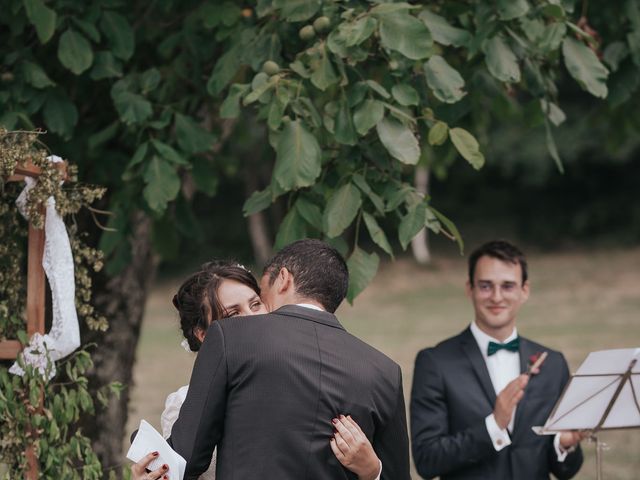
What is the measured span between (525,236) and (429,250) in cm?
322

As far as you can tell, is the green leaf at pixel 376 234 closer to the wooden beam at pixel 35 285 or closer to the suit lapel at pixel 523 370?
the suit lapel at pixel 523 370

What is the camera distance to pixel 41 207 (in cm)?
392

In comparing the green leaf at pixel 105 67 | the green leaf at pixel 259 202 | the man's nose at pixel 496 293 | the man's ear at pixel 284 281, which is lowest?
the man's nose at pixel 496 293

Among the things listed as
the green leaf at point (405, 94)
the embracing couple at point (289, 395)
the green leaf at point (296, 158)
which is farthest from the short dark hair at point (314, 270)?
the green leaf at point (405, 94)

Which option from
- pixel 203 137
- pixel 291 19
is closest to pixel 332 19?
pixel 291 19

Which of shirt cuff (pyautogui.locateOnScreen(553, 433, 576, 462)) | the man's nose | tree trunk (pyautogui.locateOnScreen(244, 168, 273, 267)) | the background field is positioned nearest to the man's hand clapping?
shirt cuff (pyautogui.locateOnScreen(553, 433, 576, 462))

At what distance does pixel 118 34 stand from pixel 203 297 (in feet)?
6.43

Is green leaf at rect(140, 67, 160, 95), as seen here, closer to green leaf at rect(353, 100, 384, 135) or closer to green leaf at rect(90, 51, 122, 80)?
green leaf at rect(90, 51, 122, 80)

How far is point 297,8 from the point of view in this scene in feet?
13.6

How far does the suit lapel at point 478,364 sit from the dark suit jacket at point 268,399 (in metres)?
1.66

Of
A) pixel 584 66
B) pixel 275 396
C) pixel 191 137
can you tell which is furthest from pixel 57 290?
pixel 584 66

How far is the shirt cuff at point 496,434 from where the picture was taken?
425 cm

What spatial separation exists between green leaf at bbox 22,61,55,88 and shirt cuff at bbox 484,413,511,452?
243cm

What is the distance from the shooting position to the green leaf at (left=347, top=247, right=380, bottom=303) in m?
4.06
